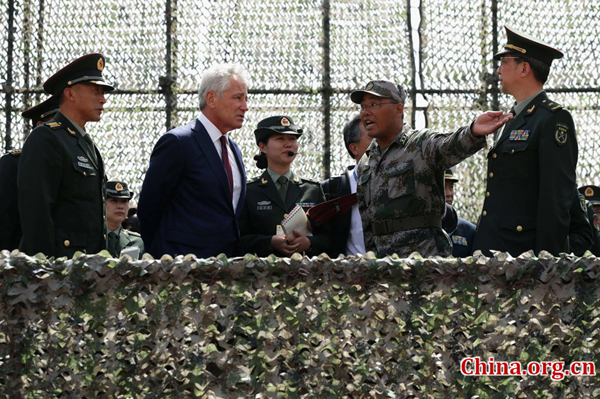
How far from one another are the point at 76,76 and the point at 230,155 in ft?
2.92

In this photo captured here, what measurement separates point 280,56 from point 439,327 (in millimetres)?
4586

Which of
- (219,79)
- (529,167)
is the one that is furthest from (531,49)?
(219,79)

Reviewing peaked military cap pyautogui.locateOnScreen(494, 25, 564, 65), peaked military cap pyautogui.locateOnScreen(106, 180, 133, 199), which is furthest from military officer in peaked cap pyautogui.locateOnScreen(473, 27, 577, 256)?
peaked military cap pyautogui.locateOnScreen(106, 180, 133, 199)

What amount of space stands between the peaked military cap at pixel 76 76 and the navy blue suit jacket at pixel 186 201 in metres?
0.50

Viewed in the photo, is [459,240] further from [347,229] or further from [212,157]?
[212,157]

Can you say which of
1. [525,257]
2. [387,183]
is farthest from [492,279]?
[387,183]

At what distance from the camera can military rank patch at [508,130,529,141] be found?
4131 millimetres

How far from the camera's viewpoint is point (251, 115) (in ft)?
22.7

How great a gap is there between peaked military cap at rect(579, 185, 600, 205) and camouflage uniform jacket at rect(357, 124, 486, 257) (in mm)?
3005

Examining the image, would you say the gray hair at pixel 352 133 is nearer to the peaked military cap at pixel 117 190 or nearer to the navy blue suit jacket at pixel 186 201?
the navy blue suit jacket at pixel 186 201

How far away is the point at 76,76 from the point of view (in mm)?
4371

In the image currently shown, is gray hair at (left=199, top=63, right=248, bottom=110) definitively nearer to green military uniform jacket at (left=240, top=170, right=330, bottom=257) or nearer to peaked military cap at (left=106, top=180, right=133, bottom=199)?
green military uniform jacket at (left=240, top=170, right=330, bottom=257)

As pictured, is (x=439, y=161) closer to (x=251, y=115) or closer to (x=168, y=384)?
(x=168, y=384)

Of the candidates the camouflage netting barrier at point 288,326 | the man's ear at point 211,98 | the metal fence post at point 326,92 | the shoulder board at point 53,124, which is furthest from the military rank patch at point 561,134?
the metal fence post at point 326,92
